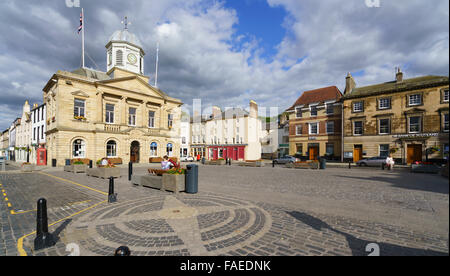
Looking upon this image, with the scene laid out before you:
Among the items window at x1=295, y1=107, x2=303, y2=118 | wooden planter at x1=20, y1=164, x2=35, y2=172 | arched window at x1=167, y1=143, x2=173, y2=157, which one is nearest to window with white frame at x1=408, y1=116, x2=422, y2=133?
window at x1=295, y1=107, x2=303, y2=118

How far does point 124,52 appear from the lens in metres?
31.5

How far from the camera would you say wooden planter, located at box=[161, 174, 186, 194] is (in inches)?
328

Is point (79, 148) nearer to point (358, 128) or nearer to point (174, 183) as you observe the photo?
point (174, 183)

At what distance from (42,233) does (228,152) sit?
38.7 m

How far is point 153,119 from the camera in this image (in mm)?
32500

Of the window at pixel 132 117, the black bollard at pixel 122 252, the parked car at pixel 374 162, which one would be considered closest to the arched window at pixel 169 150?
the window at pixel 132 117

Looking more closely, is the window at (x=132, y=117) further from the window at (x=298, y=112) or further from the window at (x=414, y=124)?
the window at (x=414, y=124)

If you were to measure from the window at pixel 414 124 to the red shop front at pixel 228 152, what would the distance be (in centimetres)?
2581

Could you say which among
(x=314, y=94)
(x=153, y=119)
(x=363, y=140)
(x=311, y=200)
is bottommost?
(x=311, y=200)

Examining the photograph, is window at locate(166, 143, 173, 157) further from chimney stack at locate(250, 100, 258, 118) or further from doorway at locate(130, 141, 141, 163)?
chimney stack at locate(250, 100, 258, 118)

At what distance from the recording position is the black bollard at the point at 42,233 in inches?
149
